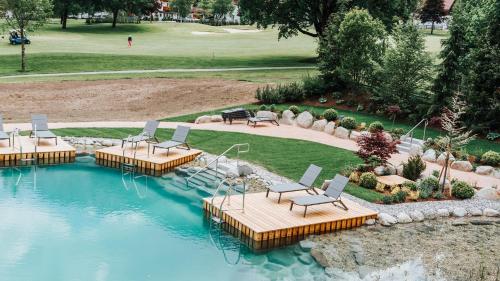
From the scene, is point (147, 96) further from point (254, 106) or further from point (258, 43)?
point (258, 43)

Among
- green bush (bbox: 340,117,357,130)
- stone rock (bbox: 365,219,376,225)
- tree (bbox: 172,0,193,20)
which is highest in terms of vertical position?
tree (bbox: 172,0,193,20)

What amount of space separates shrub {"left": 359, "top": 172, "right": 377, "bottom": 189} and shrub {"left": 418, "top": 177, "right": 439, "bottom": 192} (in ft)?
4.75

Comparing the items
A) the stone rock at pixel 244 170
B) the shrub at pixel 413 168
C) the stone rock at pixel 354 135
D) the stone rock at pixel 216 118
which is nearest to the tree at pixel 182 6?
the stone rock at pixel 216 118

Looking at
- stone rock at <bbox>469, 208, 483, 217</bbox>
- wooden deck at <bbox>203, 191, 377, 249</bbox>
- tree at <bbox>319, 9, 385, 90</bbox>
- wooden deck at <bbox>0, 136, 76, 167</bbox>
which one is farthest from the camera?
tree at <bbox>319, 9, 385, 90</bbox>

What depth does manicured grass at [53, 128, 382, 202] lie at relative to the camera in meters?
20.8

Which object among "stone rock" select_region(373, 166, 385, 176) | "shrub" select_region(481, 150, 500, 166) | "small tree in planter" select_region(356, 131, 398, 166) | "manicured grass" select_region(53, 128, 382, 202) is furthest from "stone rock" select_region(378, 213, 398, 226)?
"shrub" select_region(481, 150, 500, 166)

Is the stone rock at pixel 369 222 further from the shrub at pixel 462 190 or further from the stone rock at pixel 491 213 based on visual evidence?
the stone rock at pixel 491 213

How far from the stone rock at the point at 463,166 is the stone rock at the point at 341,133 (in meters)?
5.59

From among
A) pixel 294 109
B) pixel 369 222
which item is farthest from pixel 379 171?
pixel 294 109

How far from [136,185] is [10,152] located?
527 centimetres

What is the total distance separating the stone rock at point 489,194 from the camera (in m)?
18.8

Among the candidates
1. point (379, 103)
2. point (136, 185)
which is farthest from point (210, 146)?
point (379, 103)

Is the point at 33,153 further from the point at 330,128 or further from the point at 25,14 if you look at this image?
the point at 25,14

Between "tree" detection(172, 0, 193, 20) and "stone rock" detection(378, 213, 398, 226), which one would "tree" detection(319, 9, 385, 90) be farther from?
"tree" detection(172, 0, 193, 20)
